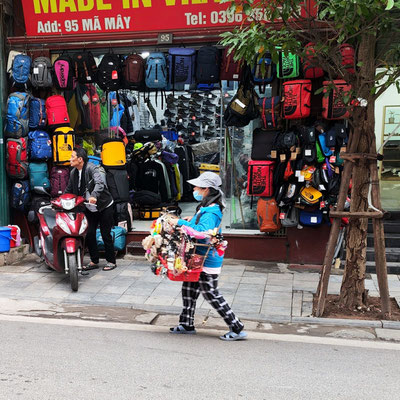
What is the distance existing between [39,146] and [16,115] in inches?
25.6

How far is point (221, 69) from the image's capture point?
843 centimetres

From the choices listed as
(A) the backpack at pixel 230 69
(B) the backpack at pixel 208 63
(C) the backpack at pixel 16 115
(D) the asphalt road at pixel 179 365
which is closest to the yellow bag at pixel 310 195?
(A) the backpack at pixel 230 69

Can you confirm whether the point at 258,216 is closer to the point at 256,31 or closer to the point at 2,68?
the point at 256,31

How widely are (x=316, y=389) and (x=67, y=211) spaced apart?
4.36m

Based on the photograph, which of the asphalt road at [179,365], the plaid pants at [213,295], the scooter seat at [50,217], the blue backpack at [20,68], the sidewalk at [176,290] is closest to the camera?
the asphalt road at [179,365]

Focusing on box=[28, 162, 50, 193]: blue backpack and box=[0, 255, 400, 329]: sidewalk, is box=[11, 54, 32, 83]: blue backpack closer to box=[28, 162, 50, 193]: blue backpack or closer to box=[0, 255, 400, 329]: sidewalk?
box=[28, 162, 50, 193]: blue backpack

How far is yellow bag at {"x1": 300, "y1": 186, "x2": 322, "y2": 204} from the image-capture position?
25.5 feet

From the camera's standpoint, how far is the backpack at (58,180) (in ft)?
29.2

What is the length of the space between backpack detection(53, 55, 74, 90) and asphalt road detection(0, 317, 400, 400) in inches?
185

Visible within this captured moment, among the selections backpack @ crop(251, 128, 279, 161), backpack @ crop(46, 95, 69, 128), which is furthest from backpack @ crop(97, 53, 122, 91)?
backpack @ crop(251, 128, 279, 161)

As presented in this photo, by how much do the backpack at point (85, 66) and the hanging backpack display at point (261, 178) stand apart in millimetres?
3286

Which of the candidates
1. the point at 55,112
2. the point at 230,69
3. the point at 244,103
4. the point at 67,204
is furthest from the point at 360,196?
the point at 55,112

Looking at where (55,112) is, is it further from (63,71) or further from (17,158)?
(17,158)

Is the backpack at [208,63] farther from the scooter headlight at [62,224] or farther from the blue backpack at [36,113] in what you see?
the scooter headlight at [62,224]
